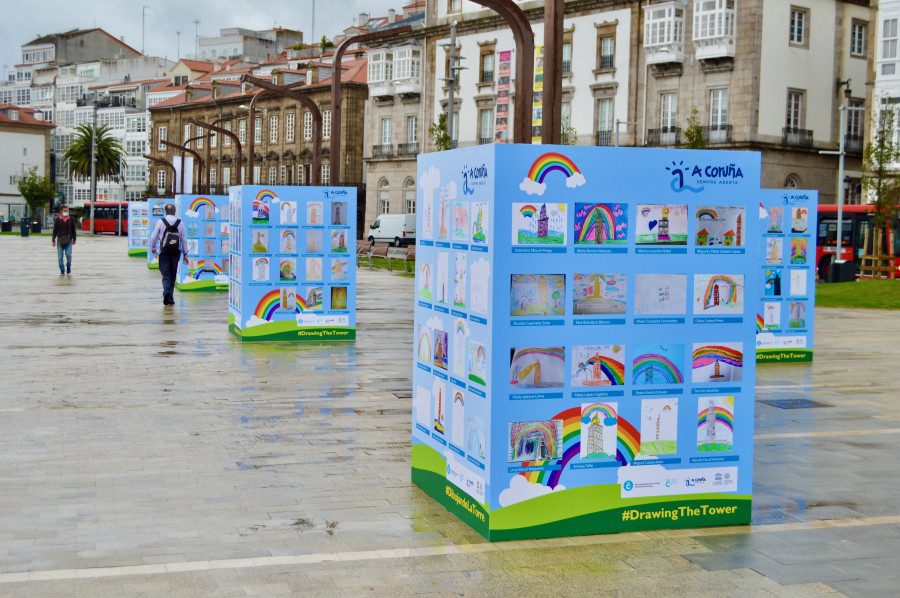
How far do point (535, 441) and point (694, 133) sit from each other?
155 ft

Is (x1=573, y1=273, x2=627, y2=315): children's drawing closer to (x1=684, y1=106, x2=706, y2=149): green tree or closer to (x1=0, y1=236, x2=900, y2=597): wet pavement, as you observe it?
(x1=0, y1=236, x2=900, y2=597): wet pavement

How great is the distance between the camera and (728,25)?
53.3m

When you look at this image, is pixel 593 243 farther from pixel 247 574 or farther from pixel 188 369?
pixel 188 369

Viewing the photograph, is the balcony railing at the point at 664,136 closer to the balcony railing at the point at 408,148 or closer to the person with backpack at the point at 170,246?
the balcony railing at the point at 408,148

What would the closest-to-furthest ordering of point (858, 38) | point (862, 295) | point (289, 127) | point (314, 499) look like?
Answer: 1. point (314, 499)
2. point (862, 295)
3. point (858, 38)
4. point (289, 127)

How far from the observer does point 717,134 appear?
176 ft

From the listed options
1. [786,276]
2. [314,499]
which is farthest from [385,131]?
[314,499]

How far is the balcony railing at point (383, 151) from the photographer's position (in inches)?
2913

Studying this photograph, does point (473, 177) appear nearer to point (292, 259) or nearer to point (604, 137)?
point (292, 259)

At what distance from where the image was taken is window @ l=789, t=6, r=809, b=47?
5422 cm

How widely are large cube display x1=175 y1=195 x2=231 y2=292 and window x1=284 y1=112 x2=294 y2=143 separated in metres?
60.7

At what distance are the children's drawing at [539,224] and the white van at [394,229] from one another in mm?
61915

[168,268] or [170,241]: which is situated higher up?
[170,241]

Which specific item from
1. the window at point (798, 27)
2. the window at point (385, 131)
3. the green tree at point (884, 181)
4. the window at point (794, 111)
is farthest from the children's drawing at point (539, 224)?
the window at point (385, 131)
